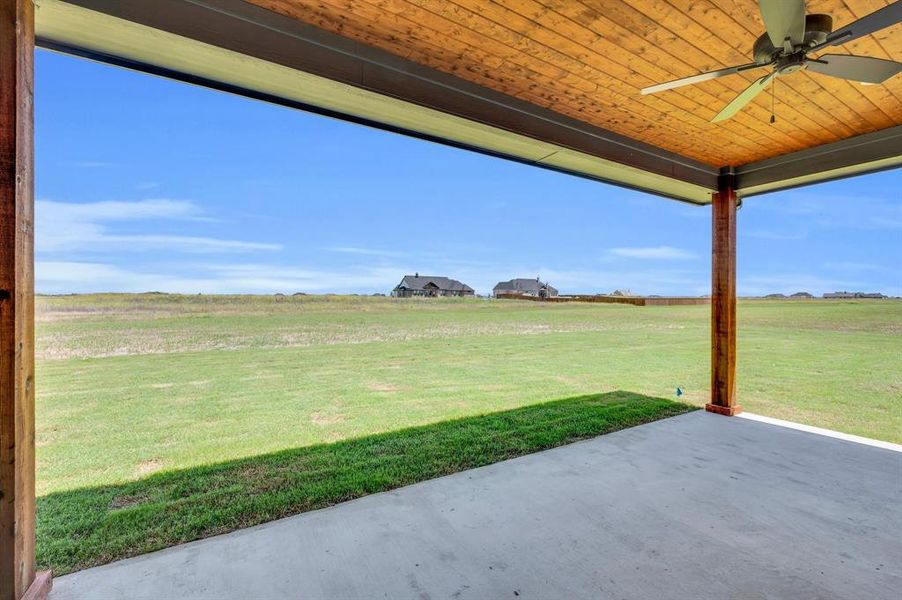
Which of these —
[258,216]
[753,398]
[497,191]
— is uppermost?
[497,191]

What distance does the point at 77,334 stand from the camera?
9.05 m

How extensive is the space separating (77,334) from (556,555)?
1163cm

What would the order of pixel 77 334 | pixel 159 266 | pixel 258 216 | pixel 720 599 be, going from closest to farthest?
pixel 720 599 → pixel 77 334 → pixel 159 266 → pixel 258 216

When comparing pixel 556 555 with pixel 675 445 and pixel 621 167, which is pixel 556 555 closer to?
pixel 675 445

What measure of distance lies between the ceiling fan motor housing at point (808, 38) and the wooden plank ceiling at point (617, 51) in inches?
4.3

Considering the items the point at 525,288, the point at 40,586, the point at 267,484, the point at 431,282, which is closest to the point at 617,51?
the point at 267,484

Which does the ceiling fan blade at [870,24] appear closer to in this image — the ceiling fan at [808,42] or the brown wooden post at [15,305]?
the ceiling fan at [808,42]

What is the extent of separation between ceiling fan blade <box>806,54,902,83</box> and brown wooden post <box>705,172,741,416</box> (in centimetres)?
228

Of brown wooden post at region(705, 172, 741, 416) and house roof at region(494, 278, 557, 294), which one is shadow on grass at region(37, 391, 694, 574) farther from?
house roof at region(494, 278, 557, 294)

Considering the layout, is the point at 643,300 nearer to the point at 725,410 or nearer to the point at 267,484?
the point at 725,410

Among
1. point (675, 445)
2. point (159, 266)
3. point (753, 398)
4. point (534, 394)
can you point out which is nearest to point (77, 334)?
point (159, 266)

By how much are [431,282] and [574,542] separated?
38.4 metres

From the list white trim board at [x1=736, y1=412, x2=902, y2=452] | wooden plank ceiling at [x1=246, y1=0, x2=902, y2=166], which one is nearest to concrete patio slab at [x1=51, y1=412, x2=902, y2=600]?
white trim board at [x1=736, y1=412, x2=902, y2=452]

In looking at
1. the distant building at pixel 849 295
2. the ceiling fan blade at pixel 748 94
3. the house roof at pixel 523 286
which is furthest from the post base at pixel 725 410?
the house roof at pixel 523 286
